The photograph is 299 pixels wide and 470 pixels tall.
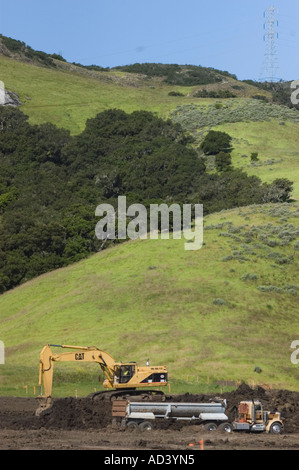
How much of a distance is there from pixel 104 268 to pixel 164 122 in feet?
269

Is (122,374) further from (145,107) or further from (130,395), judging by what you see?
(145,107)

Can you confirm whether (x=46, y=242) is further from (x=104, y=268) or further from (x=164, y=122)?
(x=164, y=122)

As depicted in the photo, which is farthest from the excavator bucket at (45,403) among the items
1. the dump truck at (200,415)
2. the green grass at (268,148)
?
the green grass at (268,148)

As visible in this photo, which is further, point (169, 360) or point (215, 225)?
point (215, 225)

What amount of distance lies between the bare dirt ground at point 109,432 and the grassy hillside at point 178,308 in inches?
468

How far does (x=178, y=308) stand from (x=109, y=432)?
1303 inches

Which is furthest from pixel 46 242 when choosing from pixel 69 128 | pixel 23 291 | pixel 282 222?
pixel 69 128

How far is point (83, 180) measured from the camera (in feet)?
444

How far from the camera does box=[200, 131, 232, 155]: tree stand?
13738cm

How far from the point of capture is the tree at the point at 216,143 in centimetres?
13738

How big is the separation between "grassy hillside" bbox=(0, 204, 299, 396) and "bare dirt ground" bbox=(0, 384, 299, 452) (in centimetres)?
1189

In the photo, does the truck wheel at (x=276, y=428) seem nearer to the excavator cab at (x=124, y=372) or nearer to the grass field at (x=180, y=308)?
the excavator cab at (x=124, y=372)

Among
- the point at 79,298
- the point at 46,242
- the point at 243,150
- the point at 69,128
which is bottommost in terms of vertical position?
the point at 79,298
